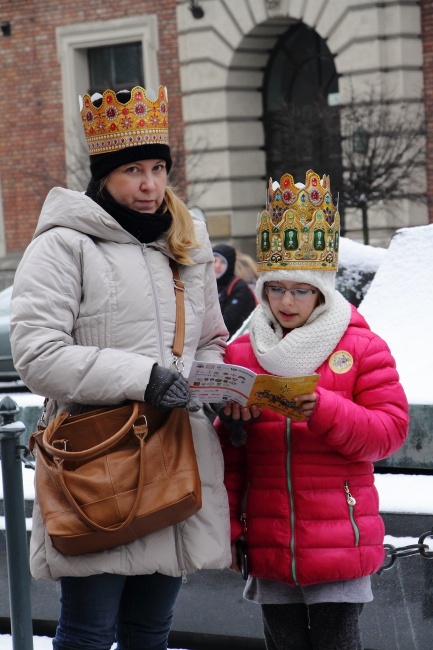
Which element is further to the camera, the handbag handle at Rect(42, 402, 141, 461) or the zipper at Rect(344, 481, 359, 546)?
the zipper at Rect(344, 481, 359, 546)

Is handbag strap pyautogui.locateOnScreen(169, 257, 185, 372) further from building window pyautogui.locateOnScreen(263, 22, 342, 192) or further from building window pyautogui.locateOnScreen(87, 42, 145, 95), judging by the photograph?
building window pyautogui.locateOnScreen(87, 42, 145, 95)

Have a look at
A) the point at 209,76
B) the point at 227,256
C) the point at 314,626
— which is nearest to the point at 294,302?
the point at 314,626

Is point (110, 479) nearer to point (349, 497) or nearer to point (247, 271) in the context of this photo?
point (349, 497)

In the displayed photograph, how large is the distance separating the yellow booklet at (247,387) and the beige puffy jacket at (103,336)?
12 centimetres

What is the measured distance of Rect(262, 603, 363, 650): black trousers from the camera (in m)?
3.00

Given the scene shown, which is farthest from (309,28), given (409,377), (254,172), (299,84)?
(409,377)

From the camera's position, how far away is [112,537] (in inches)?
110

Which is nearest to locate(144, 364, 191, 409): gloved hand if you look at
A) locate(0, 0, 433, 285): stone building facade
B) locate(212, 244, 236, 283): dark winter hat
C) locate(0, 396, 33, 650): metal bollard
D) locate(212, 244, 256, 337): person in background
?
locate(0, 396, 33, 650): metal bollard

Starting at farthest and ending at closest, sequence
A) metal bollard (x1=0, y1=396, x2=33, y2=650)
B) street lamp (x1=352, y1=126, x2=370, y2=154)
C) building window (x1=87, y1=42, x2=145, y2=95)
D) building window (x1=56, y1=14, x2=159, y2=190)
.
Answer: building window (x1=87, y1=42, x2=145, y2=95) → building window (x1=56, y1=14, x2=159, y2=190) → street lamp (x1=352, y1=126, x2=370, y2=154) → metal bollard (x1=0, y1=396, x2=33, y2=650)

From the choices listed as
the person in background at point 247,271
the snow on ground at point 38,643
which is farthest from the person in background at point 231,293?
the snow on ground at point 38,643

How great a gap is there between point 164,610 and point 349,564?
484 mm

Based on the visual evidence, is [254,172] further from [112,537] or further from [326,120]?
[112,537]

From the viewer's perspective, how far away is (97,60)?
18.8 m

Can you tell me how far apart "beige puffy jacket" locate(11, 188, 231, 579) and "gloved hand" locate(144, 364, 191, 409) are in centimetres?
2
